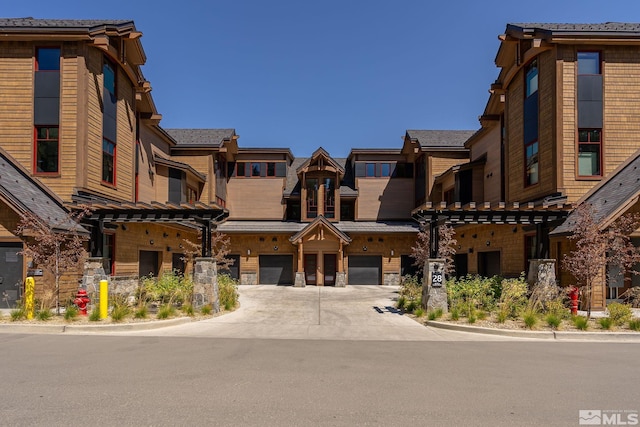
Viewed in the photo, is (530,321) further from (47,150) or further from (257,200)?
(257,200)

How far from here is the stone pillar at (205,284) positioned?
565 inches

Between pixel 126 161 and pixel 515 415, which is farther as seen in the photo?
pixel 126 161

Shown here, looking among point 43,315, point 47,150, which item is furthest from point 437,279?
point 47,150

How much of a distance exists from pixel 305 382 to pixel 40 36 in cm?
1718

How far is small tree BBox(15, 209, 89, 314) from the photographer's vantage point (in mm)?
12961

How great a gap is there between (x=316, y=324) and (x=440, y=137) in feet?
72.2

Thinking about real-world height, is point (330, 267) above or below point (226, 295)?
above

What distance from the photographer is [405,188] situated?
1247 inches

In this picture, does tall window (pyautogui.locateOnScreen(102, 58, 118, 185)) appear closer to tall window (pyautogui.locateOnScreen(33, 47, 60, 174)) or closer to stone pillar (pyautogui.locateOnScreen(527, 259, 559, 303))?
tall window (pyautogui.locateOnScreen(33, 47, 60, 174))

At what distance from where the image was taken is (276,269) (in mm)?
29250

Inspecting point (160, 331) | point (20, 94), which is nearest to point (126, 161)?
point (20, 94)

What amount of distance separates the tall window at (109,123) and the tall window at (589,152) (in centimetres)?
1984

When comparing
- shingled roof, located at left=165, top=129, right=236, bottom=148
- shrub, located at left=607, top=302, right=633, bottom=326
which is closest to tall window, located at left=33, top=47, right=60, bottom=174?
shingled roof, located at left=165, top=129, right=236, bottom=148

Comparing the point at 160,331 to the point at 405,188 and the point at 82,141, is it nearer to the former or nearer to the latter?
the point at 82,141
